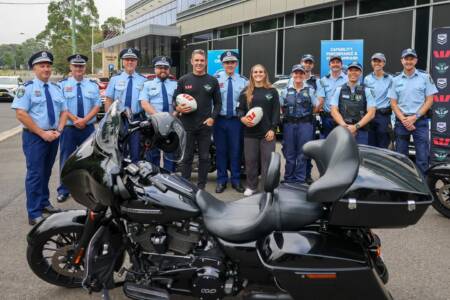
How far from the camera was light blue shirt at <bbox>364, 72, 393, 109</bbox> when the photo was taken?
6957 mm

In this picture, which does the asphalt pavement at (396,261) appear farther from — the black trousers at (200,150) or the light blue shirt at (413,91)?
the black trousers at (200,150)

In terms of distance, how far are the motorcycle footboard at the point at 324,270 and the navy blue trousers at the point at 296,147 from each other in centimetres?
426

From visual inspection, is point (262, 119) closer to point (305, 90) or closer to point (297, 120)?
point (297, 120)

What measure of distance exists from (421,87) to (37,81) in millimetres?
4971

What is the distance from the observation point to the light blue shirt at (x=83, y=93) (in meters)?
6.61

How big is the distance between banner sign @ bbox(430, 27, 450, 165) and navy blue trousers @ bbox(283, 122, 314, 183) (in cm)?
172

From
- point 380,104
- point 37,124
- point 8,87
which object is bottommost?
point 37,124

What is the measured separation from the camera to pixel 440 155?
22.2 ft

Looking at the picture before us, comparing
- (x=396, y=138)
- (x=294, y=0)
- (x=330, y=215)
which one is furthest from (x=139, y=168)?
(x=294, y=0)

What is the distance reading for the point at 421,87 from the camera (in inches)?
259

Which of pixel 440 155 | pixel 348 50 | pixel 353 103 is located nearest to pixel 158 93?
pixel 353 103

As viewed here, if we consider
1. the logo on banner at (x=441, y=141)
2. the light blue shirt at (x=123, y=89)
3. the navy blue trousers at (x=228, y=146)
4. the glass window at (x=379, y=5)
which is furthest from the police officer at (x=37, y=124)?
the glass window at (x=379, y=5)

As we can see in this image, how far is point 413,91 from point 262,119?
6.88 ft

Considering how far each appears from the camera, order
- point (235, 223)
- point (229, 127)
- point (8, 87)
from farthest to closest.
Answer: point (8, 87) → point (229, 127) → point (235, 223)
